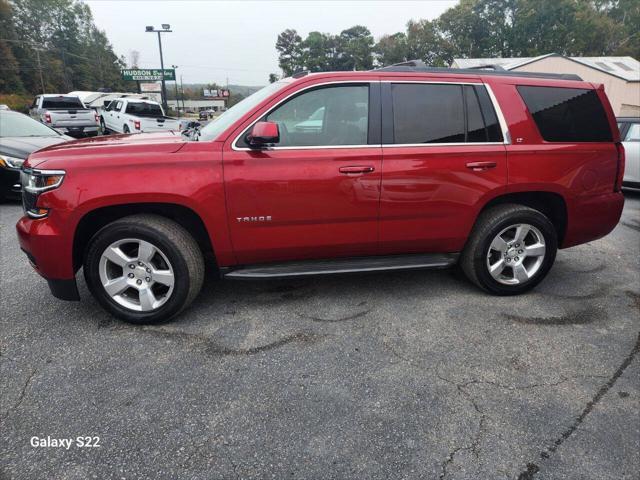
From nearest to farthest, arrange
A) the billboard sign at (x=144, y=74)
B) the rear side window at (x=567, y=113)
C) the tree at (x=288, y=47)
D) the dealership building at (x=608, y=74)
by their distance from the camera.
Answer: the rear side window at (x=567, y=113)
the dealership building at (x=608, y=74)
the billboard sign at (x=144, y=74)
the tree at (x=288, y=47)

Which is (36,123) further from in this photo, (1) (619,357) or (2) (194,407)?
(1) (619,357)

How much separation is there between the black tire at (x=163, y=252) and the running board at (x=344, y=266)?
0.29m

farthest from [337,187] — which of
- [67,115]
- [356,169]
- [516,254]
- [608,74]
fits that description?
[608,74]

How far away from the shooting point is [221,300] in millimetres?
3521

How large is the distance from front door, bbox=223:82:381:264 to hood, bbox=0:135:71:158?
5215 millimetres

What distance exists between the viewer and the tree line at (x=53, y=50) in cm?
5612

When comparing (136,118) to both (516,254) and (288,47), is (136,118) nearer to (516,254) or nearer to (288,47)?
(516,254)

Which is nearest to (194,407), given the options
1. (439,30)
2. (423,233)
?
(423,233)

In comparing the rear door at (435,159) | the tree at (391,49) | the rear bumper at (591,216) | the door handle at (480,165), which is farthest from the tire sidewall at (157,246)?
the tree at (391,49)

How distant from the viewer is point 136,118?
13.9 m

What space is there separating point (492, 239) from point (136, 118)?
13581 mm

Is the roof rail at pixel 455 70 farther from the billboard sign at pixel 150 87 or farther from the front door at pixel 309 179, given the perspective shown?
the billboard sign at pixel 150 87

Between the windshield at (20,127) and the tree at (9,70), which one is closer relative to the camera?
the windshield at (20,127)

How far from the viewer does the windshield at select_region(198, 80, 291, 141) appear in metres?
3.11
